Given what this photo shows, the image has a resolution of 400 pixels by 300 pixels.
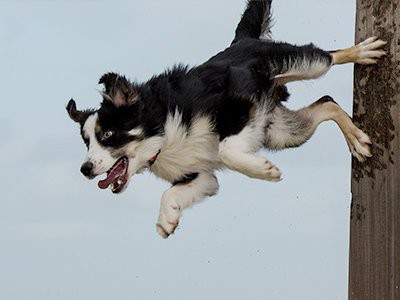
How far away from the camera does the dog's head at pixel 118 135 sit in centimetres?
505

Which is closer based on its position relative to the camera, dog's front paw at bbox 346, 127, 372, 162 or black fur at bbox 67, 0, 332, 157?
dog's front paw at bbox 346, 127, 372, 162

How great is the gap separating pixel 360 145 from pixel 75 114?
206 centimetres

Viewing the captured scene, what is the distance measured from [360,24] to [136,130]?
163cm

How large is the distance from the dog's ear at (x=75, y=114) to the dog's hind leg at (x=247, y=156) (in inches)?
39.4

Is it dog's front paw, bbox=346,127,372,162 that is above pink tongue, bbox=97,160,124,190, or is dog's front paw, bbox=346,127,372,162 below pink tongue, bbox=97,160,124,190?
above

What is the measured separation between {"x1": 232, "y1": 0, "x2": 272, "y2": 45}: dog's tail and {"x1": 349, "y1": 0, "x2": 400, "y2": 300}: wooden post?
5.73 ft

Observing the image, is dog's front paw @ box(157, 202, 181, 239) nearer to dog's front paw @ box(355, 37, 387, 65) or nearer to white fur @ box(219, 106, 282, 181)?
white fur @ box(219, 106, 282, 181)

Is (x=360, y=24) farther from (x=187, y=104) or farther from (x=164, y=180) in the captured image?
(x=164, y=180)

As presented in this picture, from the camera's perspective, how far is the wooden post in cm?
431

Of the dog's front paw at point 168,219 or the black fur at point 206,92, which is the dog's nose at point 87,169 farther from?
the dog's front paw at point 168,219

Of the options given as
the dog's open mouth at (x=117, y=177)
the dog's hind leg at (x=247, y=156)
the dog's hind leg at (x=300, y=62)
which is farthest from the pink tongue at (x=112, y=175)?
the dog's hind leg at (x=300, y=62)

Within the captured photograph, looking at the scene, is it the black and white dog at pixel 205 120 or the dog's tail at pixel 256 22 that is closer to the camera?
the black and white dog at pixel 205 120

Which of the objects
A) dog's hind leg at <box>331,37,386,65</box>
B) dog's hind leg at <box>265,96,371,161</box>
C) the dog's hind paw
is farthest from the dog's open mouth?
dog's hind leg at <box>331,37,386,65</box>

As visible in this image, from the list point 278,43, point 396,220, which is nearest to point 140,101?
point 278,43
